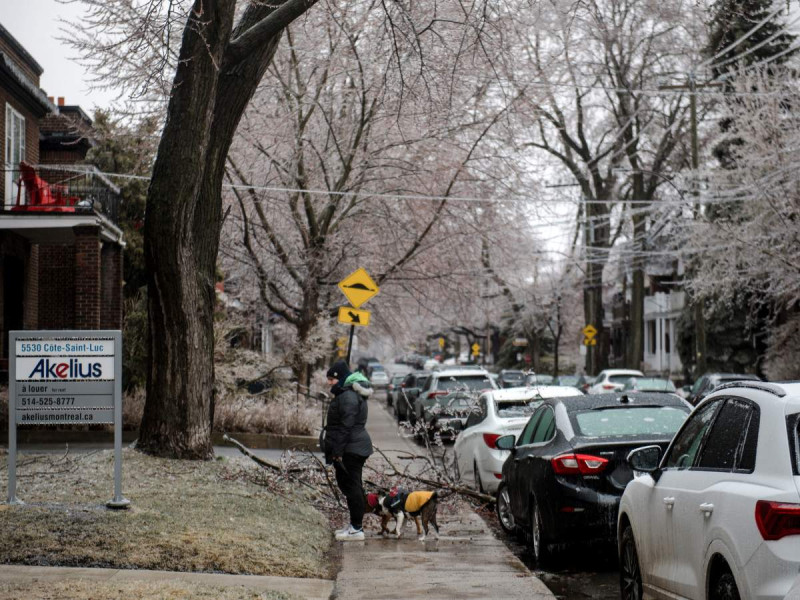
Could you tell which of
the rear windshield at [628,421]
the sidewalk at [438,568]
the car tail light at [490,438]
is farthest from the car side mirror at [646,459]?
the car tail light at [490,438]

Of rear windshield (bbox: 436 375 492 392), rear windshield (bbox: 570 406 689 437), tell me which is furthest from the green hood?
rear windshield (bbox: 436 375 492 392)

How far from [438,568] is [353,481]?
6.54ft

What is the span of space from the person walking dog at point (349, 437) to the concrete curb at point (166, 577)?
2894 mm

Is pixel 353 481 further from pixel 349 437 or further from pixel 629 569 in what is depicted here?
pixel 629 569

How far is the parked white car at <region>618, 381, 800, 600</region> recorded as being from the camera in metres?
4.86

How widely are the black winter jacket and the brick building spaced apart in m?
12.5

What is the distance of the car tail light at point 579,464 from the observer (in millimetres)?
9766

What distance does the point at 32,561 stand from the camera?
839cm

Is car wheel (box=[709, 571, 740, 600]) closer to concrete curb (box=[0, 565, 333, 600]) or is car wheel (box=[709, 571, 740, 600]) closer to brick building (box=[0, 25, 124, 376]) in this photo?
concrete curb (box=[0, 565, 333, 600])

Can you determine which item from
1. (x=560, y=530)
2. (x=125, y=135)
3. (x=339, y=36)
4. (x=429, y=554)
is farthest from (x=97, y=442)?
(x=560, y=530)

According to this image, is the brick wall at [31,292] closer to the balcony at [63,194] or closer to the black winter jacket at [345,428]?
the balcony at [63,194]

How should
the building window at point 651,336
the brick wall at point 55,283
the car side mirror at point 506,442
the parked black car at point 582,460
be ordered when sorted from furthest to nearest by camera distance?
1. the building window at point 651,336
2. the brick wall at point 55,283
3. the car side mirror at point 506,442
4. the parked black car at point 582,460

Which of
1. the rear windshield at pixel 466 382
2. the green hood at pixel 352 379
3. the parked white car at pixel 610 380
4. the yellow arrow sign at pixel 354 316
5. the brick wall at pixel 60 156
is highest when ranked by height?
the brick wall at pixel 60 156

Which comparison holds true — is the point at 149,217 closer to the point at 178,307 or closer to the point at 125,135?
the point at 178,307
